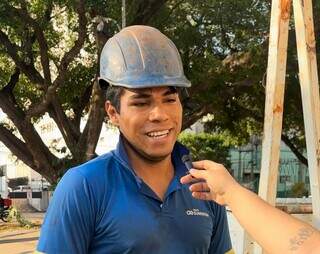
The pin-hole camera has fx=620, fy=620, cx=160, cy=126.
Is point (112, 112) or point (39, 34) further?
point (39, 34)

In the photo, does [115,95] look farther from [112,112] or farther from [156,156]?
[156,156]

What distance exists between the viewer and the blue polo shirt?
1.63 metres

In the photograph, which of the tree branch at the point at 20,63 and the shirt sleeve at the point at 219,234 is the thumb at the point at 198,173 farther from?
the tree branch at the point at 20,63

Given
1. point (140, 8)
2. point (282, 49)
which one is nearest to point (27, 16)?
point (140, 8)

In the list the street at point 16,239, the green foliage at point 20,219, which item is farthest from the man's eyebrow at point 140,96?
the green foliage at point 20,219

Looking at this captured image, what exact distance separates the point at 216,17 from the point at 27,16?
13.1 ft

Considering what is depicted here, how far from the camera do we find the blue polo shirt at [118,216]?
1.63m

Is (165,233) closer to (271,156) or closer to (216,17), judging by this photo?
(271,156)

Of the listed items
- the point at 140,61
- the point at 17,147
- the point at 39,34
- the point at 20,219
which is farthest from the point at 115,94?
the point at 20,219

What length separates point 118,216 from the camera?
1.67 meters

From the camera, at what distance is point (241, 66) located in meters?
12.4

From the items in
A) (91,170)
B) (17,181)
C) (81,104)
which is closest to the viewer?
(91,170)

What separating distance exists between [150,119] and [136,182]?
187 mm

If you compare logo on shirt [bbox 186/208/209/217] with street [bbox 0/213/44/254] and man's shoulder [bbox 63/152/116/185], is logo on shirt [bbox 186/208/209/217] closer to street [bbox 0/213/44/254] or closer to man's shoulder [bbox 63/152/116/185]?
man's shoulder [bbox 63/152/116/185]
